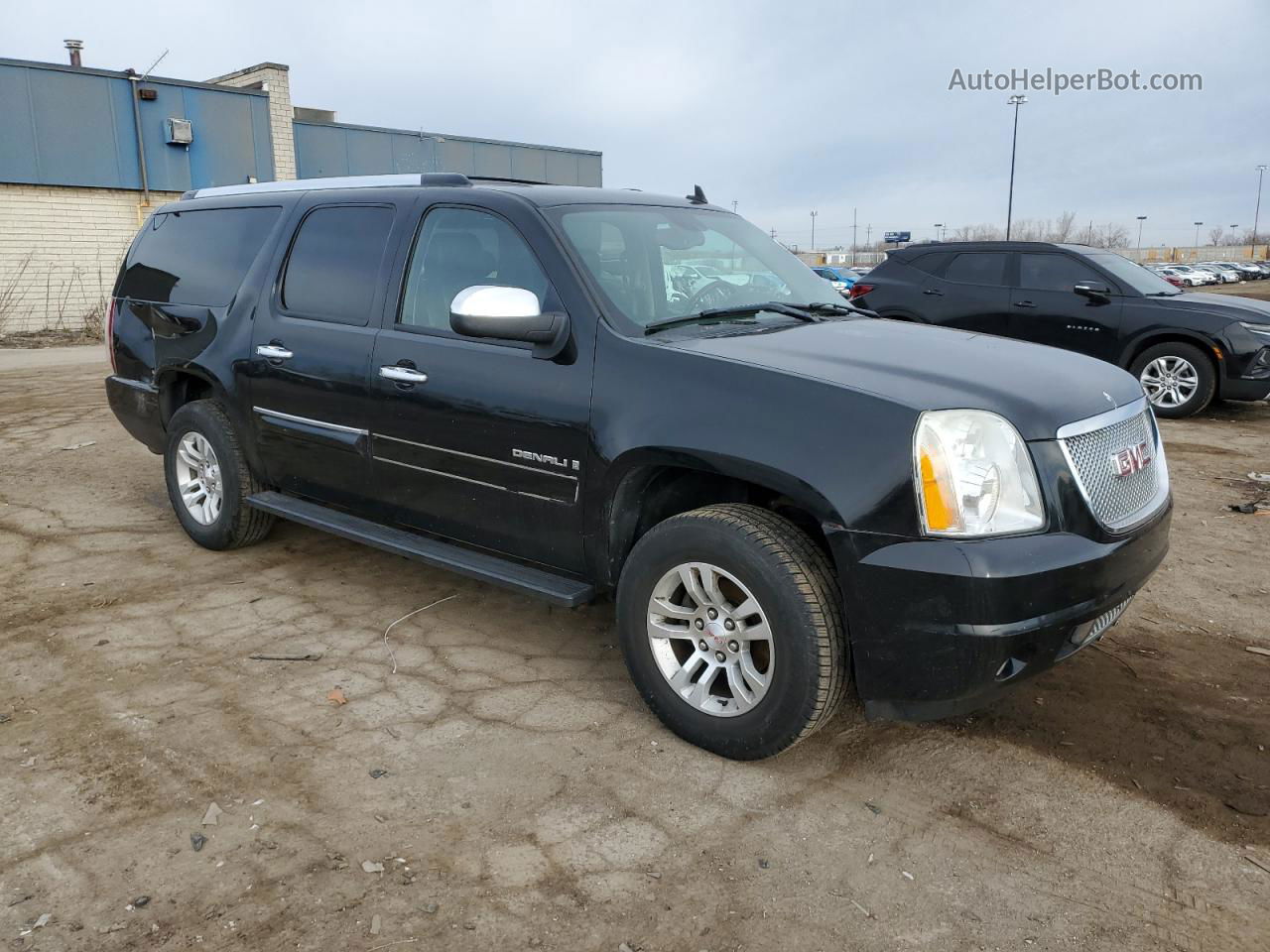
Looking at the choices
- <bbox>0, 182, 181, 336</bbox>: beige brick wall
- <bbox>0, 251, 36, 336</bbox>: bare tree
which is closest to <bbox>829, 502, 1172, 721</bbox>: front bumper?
<bbox>0, 182, 181, 336</bbox>: beige brick wall

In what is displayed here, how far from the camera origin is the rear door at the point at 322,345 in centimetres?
421

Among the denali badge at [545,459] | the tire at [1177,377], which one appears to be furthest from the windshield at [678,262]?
the tire at [1177,377]

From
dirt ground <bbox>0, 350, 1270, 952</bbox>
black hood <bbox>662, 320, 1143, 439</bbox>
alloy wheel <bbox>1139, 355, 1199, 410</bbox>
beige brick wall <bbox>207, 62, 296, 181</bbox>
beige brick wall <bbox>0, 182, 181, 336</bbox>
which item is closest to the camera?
dirt ground <bbox>0, 350, 1270, 952</bbox>

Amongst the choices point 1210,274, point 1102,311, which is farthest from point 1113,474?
point 1210,274

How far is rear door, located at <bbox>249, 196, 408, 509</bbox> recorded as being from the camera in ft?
13.8

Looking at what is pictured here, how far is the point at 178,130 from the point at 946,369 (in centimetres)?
2114

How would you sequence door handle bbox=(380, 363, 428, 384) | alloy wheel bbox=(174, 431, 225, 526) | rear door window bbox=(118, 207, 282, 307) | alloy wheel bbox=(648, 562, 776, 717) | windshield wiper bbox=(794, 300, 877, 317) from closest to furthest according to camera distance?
alloy wheel bbox=(648, 562, 776, 717) < door handle bbox=(380, 363, 428, 384) < windshield wiper bbox=(794, 300, 877, 317) < rear door window bbox=(118, 207, 282, 307) < alloy wheel bbox=(174, 431, 225, 526)

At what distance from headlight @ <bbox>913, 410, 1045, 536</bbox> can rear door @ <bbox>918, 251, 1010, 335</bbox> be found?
797cm

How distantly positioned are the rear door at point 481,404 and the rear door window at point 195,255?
134 centimetres

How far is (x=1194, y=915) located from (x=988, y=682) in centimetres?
73

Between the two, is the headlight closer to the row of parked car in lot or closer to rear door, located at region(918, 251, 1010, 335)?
rear door, located at region(918, 251, 1010, 335)

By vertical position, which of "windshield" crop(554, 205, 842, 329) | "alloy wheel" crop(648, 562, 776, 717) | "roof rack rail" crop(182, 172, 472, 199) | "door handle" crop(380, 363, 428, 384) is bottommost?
"alloy wheel" crop(648, 562, 776, 717)

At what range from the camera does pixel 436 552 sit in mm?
3965

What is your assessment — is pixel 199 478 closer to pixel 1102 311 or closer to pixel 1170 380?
pixel 1102 311
